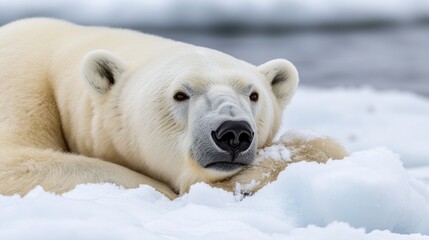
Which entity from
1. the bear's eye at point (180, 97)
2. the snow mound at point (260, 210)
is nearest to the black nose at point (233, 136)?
the snow mound at point (260, 210)

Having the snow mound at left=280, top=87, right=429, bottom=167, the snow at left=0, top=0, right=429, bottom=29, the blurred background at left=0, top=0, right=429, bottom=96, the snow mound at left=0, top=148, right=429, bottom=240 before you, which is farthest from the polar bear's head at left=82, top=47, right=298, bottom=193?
the snow at left=0, top=0, right=429, bottom=29

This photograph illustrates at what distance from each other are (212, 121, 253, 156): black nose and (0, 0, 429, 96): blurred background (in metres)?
7.15

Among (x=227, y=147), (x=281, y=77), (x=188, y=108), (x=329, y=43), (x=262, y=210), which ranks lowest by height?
(x=262, y=210)

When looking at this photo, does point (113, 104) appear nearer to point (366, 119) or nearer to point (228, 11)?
point (366, 119)

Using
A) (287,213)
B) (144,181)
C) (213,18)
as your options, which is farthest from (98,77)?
(213,18)

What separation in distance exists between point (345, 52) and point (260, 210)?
32.4 feet

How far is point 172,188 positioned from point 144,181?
0.13 m

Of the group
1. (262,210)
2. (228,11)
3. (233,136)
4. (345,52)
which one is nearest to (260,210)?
(262,210)

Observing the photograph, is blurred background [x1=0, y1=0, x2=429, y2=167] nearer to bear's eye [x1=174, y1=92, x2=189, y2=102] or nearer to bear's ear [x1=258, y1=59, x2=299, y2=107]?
bear's ear [x1=258, y1=59, x2=299, y2=107]

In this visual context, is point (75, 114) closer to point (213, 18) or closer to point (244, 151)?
point (244, 151)

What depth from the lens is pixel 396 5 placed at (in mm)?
16312

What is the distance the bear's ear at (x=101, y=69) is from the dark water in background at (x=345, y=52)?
20.4 feet

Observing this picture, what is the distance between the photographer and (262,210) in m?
2.87

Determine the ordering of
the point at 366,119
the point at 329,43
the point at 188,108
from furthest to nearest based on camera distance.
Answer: the point at 329,43 < the point at 366,119 < the point at 188,108
